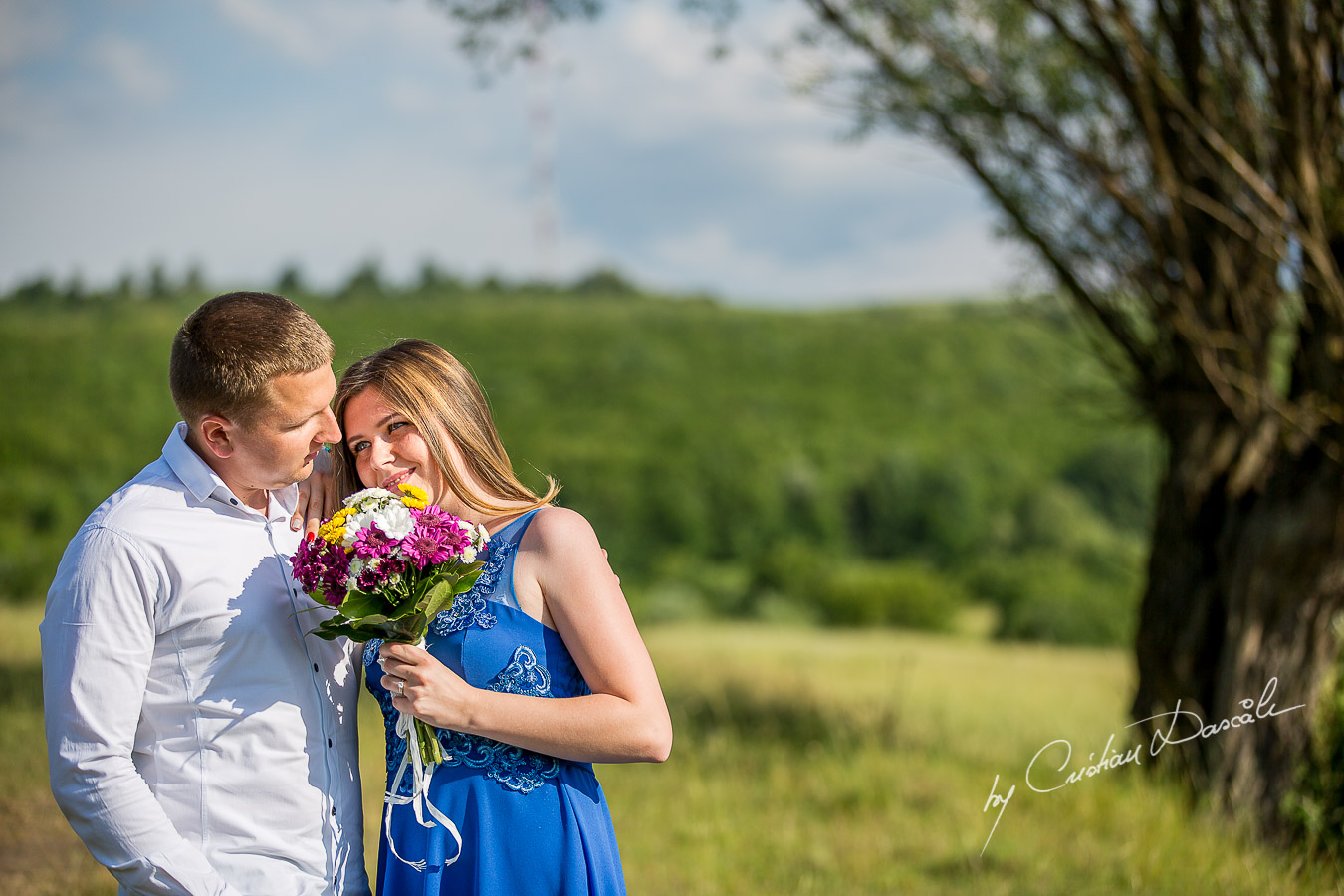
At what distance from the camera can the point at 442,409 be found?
2.43 metres

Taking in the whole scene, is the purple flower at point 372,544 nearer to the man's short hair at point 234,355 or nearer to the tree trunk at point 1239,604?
the man's short hair at point 234,355

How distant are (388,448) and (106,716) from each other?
2.67 feet

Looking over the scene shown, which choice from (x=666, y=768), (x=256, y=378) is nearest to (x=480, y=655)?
(x=256, y=378)

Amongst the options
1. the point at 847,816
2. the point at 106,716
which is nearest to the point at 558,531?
the point at 106,716

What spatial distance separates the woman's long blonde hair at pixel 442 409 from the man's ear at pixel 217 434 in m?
0.38

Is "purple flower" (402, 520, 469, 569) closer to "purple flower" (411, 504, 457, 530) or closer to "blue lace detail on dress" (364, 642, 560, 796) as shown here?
"purple flower" (411, 504, 457, 530)

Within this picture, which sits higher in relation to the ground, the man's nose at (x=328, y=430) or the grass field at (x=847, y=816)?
the man's nose at (x=328, y=430)

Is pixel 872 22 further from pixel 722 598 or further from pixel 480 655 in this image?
→ pixel 722 598

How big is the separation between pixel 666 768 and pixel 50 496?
115ft

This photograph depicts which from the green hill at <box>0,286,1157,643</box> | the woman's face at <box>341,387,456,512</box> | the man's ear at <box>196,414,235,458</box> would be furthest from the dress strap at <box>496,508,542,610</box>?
the green hill at <box>0,286,1157,643</box>

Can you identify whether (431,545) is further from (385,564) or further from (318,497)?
(318,497)

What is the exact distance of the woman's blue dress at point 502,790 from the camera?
2279mm

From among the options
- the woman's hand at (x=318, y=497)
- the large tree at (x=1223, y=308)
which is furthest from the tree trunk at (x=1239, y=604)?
the woman's hand at (x=318, y=497)

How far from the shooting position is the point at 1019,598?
44.2 metres
